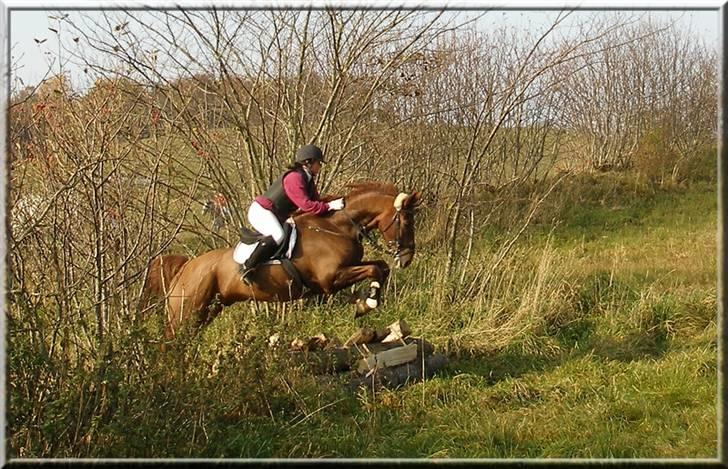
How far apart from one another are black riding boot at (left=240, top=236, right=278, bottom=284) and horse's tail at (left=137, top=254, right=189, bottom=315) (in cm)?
54

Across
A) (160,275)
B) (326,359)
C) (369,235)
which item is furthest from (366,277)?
(160,275)

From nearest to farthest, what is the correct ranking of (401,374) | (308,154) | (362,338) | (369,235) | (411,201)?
(308,154)
(411,201)
(369,235)
(401,374)
(362,338)

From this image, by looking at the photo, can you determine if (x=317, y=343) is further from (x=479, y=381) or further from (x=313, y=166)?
(x=313, y=166)

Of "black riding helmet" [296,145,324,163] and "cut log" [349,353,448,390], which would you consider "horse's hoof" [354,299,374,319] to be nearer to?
"cut log" [349,353,448,390]

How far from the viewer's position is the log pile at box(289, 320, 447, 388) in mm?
5703

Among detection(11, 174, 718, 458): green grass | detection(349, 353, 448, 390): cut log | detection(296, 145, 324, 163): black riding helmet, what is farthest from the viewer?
detection(349, 353, 448, 390): cut log

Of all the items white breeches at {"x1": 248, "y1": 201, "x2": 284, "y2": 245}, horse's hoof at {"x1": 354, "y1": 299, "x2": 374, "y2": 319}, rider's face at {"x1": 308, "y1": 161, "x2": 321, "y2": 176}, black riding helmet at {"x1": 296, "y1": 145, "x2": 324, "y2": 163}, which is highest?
black riding helmet at {"x1": 296, "y1": 145, "x2": 324, "y2": 163}

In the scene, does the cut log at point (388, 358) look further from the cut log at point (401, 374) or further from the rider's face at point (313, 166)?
the rider's face at point (313, 166)

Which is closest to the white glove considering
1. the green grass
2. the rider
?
the rider

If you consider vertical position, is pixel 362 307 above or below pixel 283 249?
below

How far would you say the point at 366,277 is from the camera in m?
5.13

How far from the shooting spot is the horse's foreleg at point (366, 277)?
16.5 ft

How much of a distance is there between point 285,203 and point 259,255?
39cm

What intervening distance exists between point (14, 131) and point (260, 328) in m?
1.93
